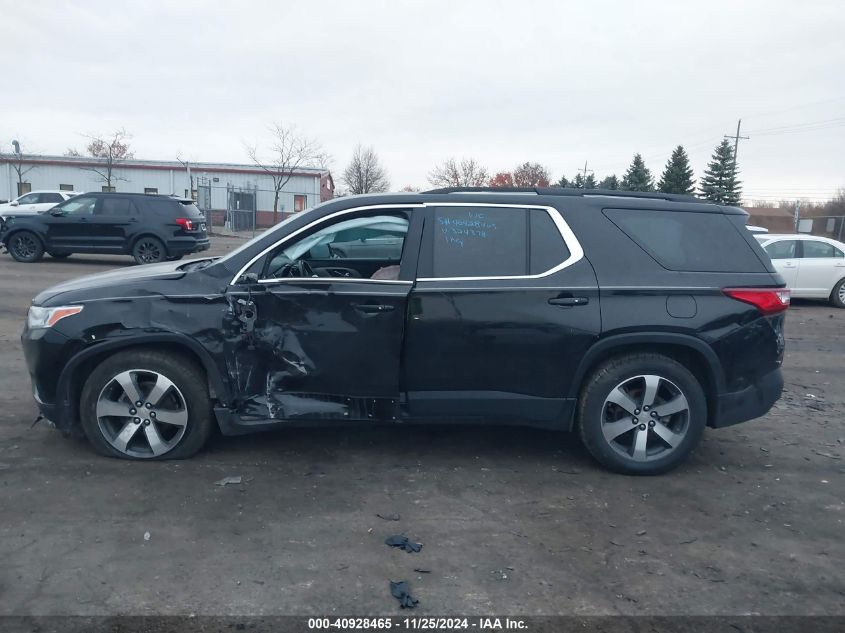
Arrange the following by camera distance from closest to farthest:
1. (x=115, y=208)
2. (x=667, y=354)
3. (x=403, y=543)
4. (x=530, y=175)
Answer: (x=403, y=543) < (x=667, y=354) < (x=115, y=208) < (x=530, y=175)

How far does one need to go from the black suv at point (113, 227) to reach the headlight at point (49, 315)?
13.4 metres

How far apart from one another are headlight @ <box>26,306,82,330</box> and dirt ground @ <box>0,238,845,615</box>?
3.01ft

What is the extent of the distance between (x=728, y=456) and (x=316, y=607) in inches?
138

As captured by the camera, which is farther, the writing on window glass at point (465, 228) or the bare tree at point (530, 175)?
the bare tree at point (530, 175)

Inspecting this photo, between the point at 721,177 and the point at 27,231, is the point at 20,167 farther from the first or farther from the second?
the point at 721,177

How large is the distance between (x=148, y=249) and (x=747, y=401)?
52.0ft

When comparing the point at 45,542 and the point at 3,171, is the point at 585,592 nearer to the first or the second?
the point at 45,542

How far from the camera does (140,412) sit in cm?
487

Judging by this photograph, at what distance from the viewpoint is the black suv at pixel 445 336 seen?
4.78 metres

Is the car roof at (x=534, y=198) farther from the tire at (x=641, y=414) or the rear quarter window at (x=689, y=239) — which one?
the tire at (x=641, y=414)

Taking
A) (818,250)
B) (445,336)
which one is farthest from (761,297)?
(818,250)

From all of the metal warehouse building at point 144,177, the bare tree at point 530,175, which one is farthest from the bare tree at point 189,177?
the bare tree at point 530,175

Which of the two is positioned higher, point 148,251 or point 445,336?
point 445,336

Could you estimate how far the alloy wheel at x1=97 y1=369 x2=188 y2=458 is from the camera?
481 centimetres
